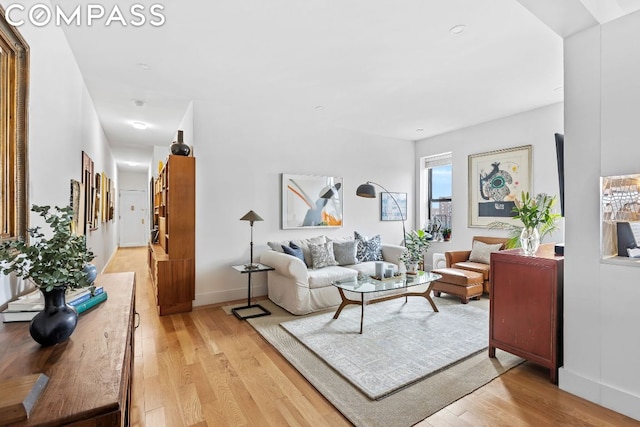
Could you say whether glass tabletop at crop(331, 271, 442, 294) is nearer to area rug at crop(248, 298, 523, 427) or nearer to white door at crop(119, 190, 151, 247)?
area rug at crop(248, 298, 523, 427)

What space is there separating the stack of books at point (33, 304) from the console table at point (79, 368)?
0.03m

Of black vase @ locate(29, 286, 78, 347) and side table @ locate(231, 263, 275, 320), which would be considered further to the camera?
side table @ locate(231, 263, 275, 320)

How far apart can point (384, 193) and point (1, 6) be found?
17.7 ft

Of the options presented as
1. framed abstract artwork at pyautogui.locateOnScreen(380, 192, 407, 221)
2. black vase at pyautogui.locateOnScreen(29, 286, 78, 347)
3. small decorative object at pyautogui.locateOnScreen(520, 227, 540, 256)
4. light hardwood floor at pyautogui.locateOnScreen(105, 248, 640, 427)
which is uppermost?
framed abstract artwork at pyautogui.locateOnScreen(380, 192, 407, 221)

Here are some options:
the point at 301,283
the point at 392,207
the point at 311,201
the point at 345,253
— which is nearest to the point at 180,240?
the point at 301,283

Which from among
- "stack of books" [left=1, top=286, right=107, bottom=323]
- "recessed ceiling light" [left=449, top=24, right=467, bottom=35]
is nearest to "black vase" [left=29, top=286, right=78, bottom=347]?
"stack of books" [left=1, top=286, right=107, bottom=323]

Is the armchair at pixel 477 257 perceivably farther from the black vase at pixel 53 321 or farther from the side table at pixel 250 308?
the black vase at pixel 53 321

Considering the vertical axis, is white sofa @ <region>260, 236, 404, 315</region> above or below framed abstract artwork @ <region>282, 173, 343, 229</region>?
below

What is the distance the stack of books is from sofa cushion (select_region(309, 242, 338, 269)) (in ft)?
9.44

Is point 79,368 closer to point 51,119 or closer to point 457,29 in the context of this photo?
point 51,119

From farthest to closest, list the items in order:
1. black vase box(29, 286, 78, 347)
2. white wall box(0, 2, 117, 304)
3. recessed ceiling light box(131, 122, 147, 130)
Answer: recessed ceiling light box(131, 122, 147, 130)
white wall box(0, 2, 117, 304)
black vase box(29, 286, 78, 347)

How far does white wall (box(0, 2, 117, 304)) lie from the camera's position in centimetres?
177

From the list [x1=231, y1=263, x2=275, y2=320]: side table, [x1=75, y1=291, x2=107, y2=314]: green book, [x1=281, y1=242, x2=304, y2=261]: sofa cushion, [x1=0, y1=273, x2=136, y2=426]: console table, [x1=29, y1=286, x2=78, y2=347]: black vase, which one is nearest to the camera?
[x1=0, y1=273, x2=136, y2=426]: console table

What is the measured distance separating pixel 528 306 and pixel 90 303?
9.56 feet
